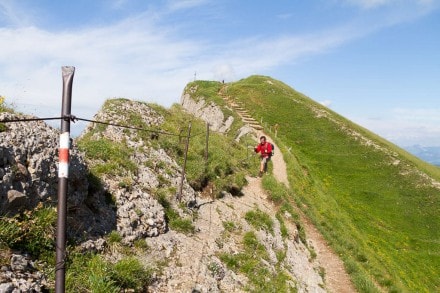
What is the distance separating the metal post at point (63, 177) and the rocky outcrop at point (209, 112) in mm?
40079

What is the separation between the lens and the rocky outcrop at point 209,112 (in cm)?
5398

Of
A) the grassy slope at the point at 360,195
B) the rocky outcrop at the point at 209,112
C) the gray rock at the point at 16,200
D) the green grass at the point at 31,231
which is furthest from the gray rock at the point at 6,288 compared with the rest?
the rocky outcrop at the point at 209,112

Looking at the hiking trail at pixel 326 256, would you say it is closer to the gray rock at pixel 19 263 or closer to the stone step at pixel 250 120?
the gray rock at pixel 19 263

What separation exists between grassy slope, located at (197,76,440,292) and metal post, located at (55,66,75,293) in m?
18.9

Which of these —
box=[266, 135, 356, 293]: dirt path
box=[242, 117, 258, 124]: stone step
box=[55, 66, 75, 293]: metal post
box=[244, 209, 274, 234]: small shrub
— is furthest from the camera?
box=[242, 117, 258, 124]: stone step

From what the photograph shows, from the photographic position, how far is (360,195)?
46625mm

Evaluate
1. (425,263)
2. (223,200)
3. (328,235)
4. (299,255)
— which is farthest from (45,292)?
(425,263)

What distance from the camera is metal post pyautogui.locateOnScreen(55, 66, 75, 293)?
5.54 meters

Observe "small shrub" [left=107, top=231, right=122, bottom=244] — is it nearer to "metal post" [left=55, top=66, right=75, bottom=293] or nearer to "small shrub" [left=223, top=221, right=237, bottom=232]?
"metal post" [left=55, top=66, right=75, bottom=293]

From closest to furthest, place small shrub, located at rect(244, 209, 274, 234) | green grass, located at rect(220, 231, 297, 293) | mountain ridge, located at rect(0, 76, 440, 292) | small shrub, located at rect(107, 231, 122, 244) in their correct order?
mountain ridge, located at rect(0, 76, 440, 292) → small shrub, located at rect(107, 231, 122, 244) → green grass, located at rect(220, 231, 297, 293) → small shrub, located at rect(244, 209, 274, 234)

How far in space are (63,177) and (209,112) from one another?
5477cm

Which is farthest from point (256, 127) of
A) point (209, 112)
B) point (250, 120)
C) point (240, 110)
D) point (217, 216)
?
point (217, 216)

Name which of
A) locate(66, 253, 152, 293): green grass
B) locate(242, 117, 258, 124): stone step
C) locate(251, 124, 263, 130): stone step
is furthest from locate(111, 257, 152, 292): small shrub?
locate(242, 117, 258, 124): stone step

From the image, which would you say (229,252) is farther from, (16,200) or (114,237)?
(16,200)
